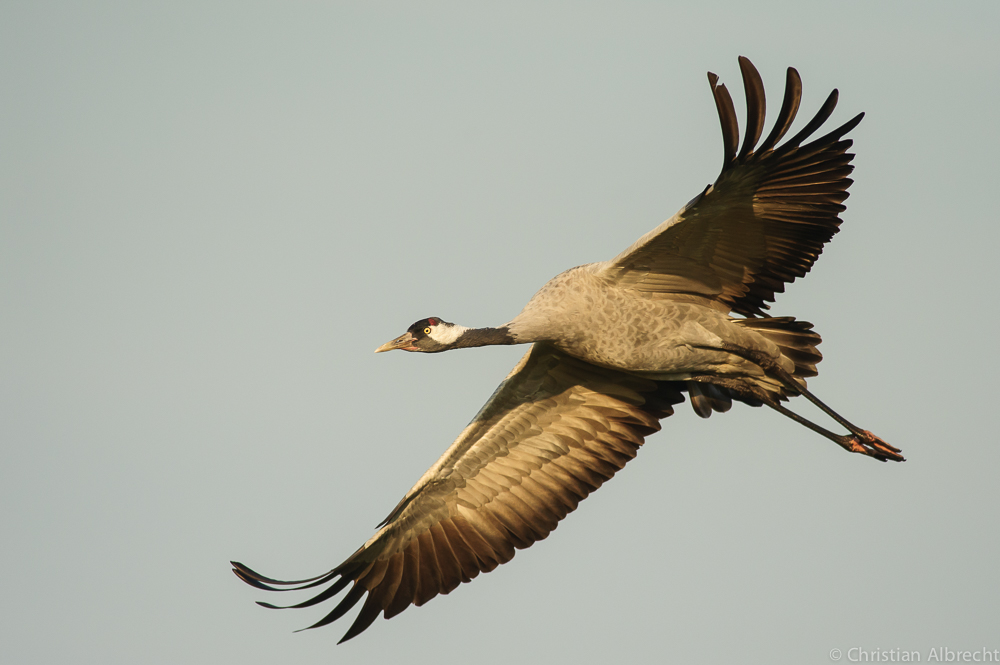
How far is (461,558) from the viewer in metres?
→ 11.2

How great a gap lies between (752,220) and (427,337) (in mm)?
3158

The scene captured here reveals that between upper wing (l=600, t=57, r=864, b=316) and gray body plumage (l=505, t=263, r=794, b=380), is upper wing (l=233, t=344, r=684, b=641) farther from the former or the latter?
upper wing (l=600, t=57, r=864, b=316)

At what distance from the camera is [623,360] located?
10359 millimetres

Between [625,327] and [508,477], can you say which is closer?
[625,327]

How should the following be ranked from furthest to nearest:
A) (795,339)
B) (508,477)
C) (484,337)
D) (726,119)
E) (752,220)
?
1. (508,477)
2. (795,339)
3. (484,337)
4. (752,220)
5. (726,119)

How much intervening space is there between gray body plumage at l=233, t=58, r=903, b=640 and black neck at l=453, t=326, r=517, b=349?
0.02 meters

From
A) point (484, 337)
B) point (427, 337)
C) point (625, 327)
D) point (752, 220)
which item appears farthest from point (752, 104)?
point (427, 337)

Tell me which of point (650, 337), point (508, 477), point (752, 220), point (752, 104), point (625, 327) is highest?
point (752, 104)

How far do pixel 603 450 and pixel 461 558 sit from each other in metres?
1.82

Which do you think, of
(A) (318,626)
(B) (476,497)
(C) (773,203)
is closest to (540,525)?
(B) (476,497)

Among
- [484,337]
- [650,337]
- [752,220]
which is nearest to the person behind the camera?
[752,220]

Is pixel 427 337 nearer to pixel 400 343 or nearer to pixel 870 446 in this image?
pixel 400 343

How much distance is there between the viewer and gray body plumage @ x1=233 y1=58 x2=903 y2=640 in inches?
380

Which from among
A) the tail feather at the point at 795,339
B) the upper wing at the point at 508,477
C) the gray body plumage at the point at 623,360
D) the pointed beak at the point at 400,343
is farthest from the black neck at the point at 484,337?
the tail feather at the point at 795,339
